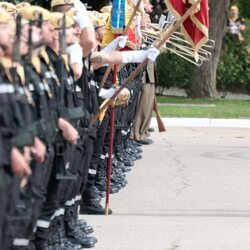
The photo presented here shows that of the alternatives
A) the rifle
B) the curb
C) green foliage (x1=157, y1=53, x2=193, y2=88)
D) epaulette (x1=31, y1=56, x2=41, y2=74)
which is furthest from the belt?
green foliage (x1=157, y1=53, x2=193, y2=88)

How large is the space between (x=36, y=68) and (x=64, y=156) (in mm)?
886

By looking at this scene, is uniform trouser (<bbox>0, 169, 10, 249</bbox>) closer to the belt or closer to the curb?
the belt

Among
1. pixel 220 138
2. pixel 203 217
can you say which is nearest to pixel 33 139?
pixel 203 217

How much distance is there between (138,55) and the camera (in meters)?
9.30

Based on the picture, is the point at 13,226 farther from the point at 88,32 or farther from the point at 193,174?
the point at 193,174

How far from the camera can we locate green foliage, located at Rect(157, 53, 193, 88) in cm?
2789

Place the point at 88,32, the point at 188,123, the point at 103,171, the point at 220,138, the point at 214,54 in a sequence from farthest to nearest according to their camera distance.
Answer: the point at 214,54 → the point at 188,123 → the point at 220,138 → the point at 103,171 → the point at 88,32

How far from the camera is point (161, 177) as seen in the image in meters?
13.6

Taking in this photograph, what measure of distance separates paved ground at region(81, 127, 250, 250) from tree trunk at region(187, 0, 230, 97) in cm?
905

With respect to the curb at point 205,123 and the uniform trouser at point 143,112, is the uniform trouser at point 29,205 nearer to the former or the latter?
the uniform trouser at point 143,112

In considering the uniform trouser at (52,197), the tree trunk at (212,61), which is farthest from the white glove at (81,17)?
the tree trunk at (212,61)

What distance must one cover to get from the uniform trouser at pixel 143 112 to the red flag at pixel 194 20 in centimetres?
570

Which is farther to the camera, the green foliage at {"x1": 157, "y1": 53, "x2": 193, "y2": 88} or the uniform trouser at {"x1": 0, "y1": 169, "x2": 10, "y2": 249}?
the green foliage at {"x1": 157, "y1": 53, "x2": 193, "y2": 88}

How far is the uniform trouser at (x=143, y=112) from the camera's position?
55.8ft
